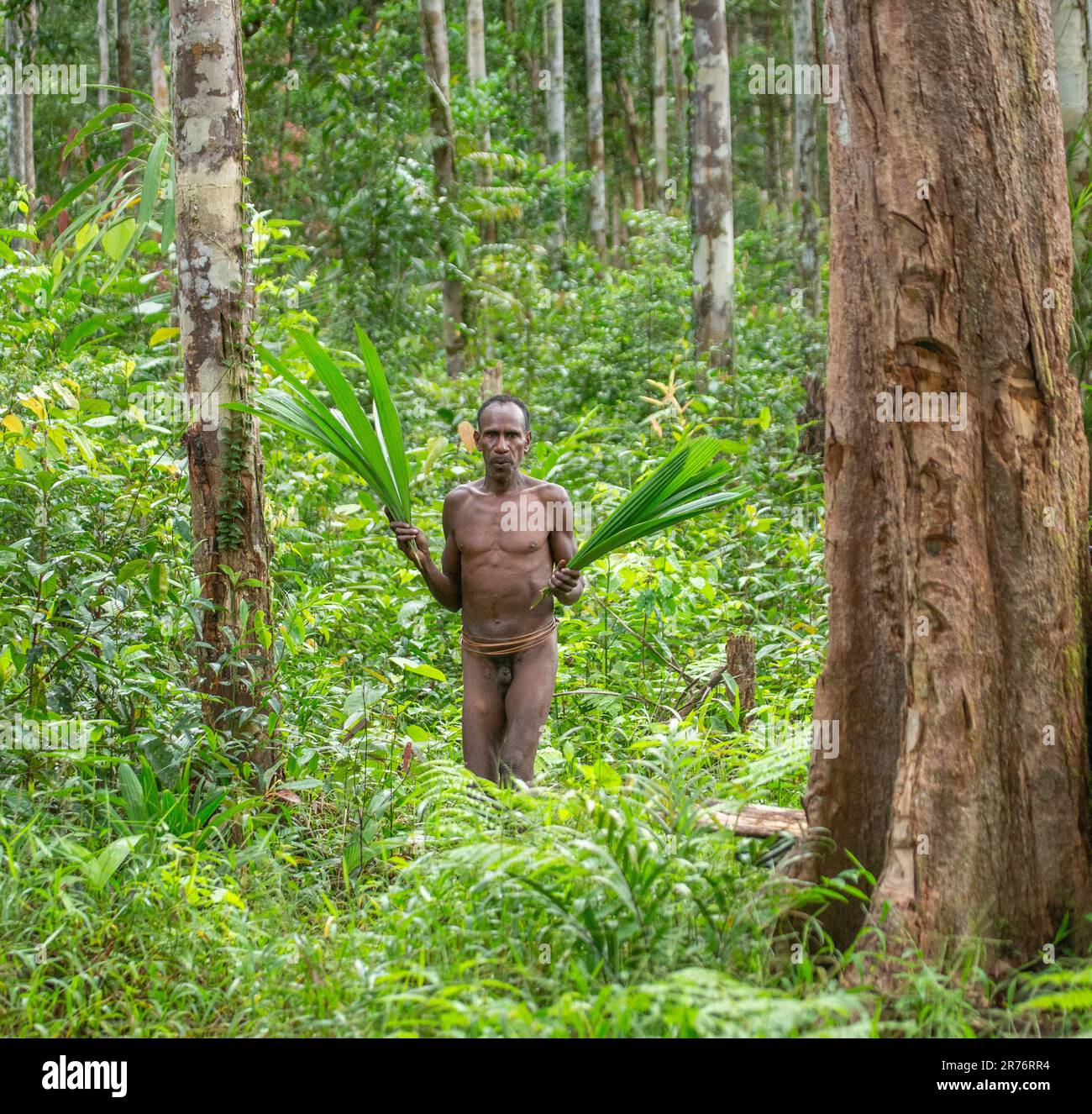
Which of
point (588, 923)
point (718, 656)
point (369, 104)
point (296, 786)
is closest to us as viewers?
point (588, 923)

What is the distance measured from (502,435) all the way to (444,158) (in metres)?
8.08

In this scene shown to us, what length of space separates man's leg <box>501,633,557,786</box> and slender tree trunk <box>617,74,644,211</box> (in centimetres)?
2424

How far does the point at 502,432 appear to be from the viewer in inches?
202

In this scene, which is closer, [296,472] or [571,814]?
[571,814]

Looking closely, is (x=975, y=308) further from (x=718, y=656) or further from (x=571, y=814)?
(x=718, y=656)

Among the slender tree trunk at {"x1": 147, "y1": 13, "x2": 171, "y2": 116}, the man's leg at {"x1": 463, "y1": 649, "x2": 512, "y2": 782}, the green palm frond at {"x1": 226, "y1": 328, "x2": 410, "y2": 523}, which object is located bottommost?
the man's leg at {"x1": 463, "y1": 649, "x2": 512, "y2": 782}

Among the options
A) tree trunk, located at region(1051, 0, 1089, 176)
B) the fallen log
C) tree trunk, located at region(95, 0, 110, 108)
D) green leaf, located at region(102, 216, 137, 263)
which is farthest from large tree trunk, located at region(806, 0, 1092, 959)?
tree trunk, located at region(95, 0, 110, 108)

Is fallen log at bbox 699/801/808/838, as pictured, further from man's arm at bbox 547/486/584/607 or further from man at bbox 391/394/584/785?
man's arm at bbox 547/486/584/607

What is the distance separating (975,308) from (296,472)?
17.0 feet

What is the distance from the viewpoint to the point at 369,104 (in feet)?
42.3

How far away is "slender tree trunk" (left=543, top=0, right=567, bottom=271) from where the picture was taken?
19469 millimetres
